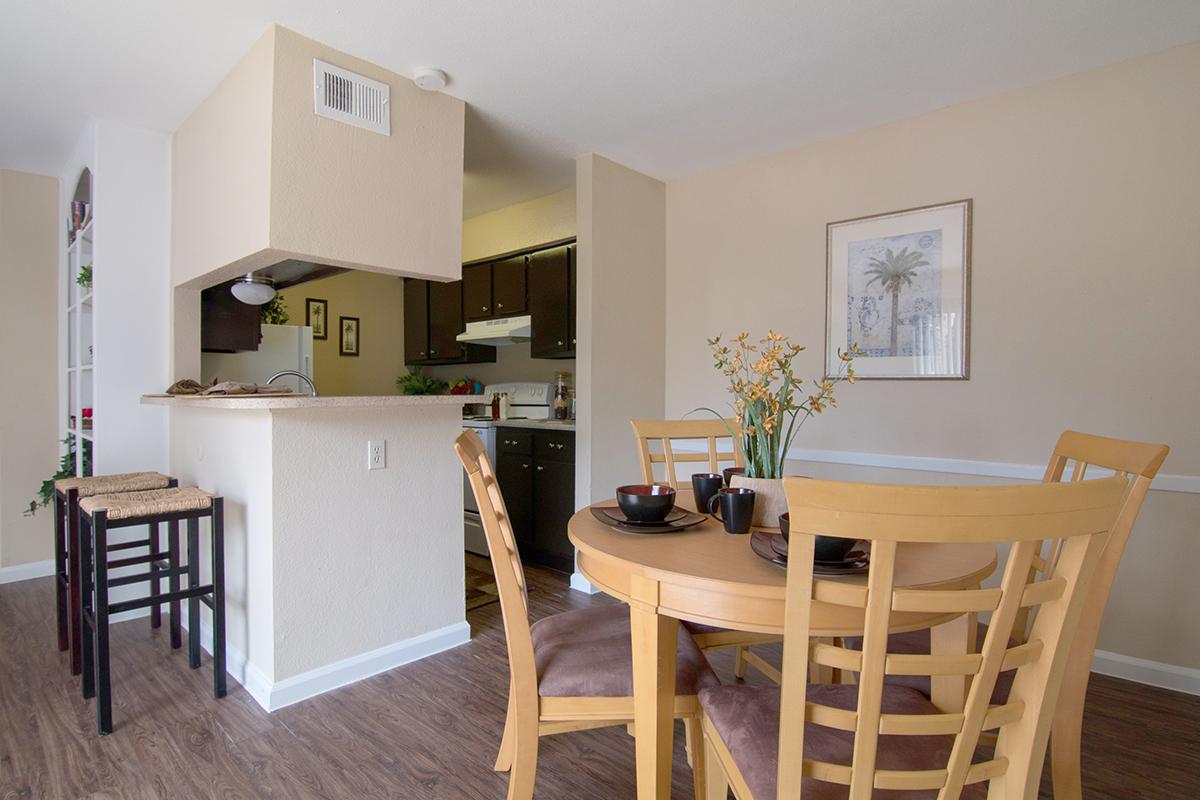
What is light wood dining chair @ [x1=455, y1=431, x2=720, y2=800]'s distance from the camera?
4.72ft

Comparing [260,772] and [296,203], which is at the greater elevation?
[296,203]

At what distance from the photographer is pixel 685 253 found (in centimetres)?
383

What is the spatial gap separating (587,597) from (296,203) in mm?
2338

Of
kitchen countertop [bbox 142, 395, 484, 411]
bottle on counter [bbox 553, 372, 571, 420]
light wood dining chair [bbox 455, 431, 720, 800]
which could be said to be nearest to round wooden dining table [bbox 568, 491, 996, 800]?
light wood dining chair [bbox 455, 431, 720, 800]

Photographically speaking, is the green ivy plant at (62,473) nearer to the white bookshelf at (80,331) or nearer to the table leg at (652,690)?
the white bookshelf at (80,331)

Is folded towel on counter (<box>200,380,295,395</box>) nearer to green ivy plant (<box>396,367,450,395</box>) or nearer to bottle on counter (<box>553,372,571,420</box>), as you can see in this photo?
bottle on counter (<box>553,372,571,420</box>)

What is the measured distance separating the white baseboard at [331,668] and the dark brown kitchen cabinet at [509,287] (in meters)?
2.29

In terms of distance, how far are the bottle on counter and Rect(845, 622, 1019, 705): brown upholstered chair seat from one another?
279 cm

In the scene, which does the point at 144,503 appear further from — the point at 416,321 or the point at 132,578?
the point at 416,321

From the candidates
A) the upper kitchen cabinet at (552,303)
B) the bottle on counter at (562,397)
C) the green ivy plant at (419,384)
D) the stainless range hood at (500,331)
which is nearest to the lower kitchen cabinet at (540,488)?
the bottle on counter at (562,397)

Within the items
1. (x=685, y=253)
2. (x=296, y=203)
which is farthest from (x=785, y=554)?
(x=685, y=253)

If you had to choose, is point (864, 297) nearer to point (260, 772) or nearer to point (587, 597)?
point (587, 597)

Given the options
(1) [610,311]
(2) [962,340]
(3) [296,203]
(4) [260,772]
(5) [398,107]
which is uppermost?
(5) [398,107]

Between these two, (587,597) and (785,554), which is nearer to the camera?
(785,554)
